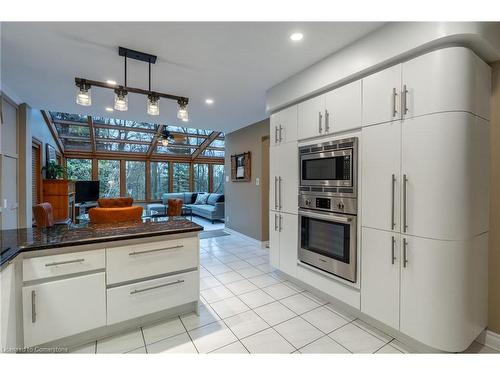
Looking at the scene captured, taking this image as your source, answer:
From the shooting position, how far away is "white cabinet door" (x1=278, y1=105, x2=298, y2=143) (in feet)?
9.00

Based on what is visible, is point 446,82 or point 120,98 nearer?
point 446,82

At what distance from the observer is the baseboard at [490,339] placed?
1768 millimetres

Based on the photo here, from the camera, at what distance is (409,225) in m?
1.72

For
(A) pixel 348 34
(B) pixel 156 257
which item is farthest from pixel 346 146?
(B) pixel 156 257

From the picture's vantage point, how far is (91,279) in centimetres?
172

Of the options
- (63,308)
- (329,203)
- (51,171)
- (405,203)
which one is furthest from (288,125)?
(51,171)

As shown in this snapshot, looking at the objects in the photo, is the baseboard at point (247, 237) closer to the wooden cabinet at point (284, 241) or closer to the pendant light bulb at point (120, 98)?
the wooden cabinet at point (284, 241)

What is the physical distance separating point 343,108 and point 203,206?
6156mm

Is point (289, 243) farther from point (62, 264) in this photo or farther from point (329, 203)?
point (62, 264)

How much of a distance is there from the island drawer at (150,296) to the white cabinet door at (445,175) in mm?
1927

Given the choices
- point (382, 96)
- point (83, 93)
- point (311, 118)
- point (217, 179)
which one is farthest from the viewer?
point (217, 179)

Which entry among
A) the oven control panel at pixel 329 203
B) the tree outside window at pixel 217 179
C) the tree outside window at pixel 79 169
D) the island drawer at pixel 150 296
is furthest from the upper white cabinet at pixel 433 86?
the tree outside window at pixel 79 169

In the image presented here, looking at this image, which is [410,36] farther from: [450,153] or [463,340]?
[463,340]
